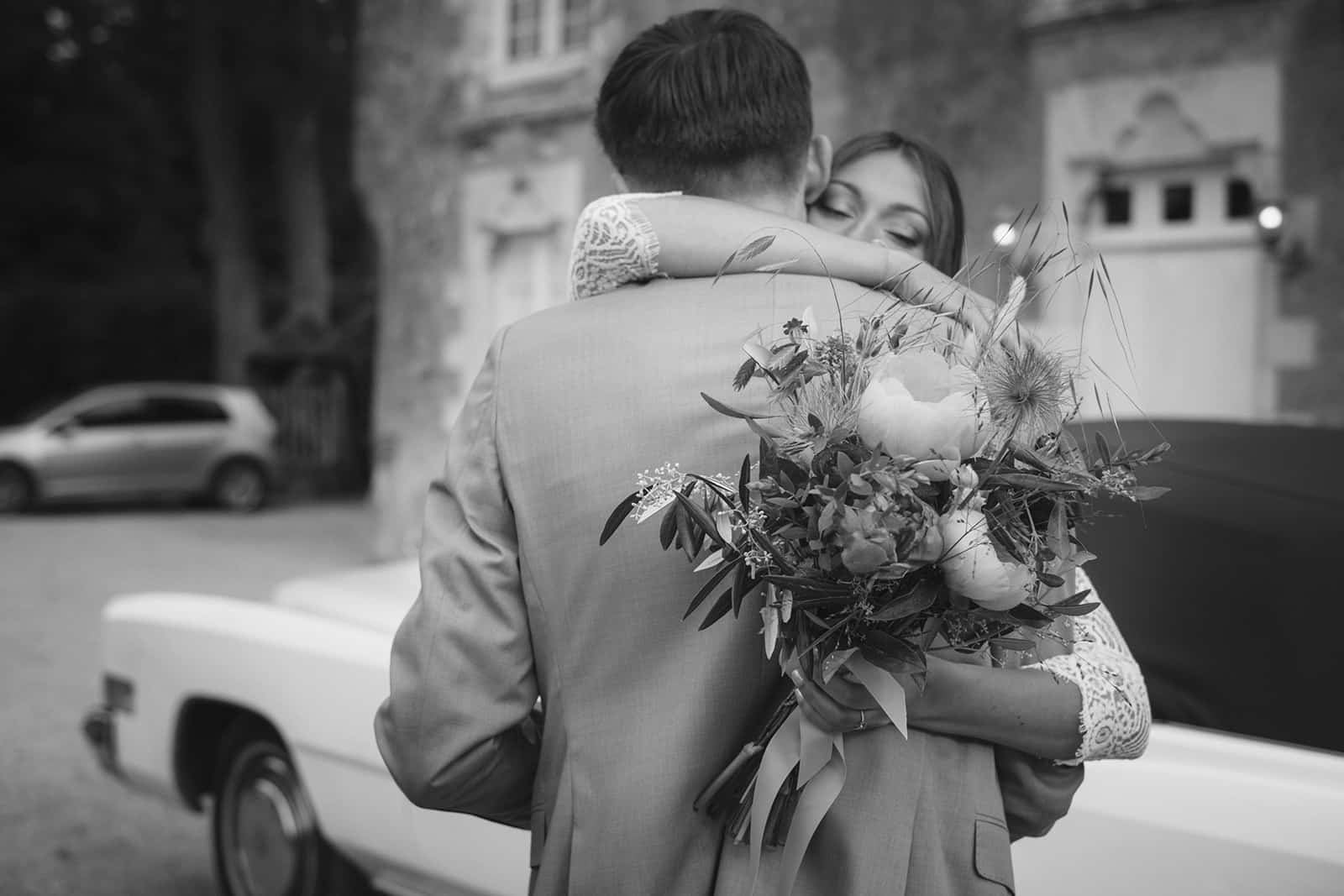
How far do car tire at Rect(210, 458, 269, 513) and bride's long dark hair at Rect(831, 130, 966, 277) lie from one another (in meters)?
16.8

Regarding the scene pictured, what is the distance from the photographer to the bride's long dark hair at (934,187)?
2330mm

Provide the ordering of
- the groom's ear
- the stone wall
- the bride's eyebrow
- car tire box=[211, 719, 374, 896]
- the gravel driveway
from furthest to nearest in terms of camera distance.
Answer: the stone wall → the gravel driveway → car tire box=[211, 719, 374, 896] → the bride's eyebrow → the groom's ear

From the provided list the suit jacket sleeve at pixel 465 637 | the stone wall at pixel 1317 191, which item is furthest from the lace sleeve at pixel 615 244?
the stone wall at pixel 1317 191

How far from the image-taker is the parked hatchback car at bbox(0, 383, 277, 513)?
16.8 m

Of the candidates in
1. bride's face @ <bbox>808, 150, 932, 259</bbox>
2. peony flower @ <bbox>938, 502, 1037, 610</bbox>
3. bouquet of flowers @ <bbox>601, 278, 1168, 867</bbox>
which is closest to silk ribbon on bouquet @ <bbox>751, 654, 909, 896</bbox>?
bouquet of flowers @ <bbox>601, 278, 1168, 867</bbox>

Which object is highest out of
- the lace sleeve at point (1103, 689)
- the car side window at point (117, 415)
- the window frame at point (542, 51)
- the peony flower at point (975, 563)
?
the window frame at point (542, 51)

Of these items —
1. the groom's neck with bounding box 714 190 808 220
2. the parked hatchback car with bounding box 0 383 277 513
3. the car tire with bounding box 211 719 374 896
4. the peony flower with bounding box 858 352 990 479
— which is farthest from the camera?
the parked hatchback car with bounding box 0 383 277 513

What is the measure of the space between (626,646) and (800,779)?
277 mm

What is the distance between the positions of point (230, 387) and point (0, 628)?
11.6 meters

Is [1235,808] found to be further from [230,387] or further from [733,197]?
[230,387]

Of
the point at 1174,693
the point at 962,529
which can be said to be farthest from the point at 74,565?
the point at 962,529

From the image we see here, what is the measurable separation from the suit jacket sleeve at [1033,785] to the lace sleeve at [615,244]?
0.80 metres

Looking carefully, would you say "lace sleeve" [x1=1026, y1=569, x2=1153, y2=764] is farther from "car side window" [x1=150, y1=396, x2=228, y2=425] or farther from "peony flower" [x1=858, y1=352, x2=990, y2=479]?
"car side window" [x1=150, y1=396, x2=228, y2=425]

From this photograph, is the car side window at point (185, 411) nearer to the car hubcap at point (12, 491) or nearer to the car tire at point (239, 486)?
the car tire at point (239, 486)
